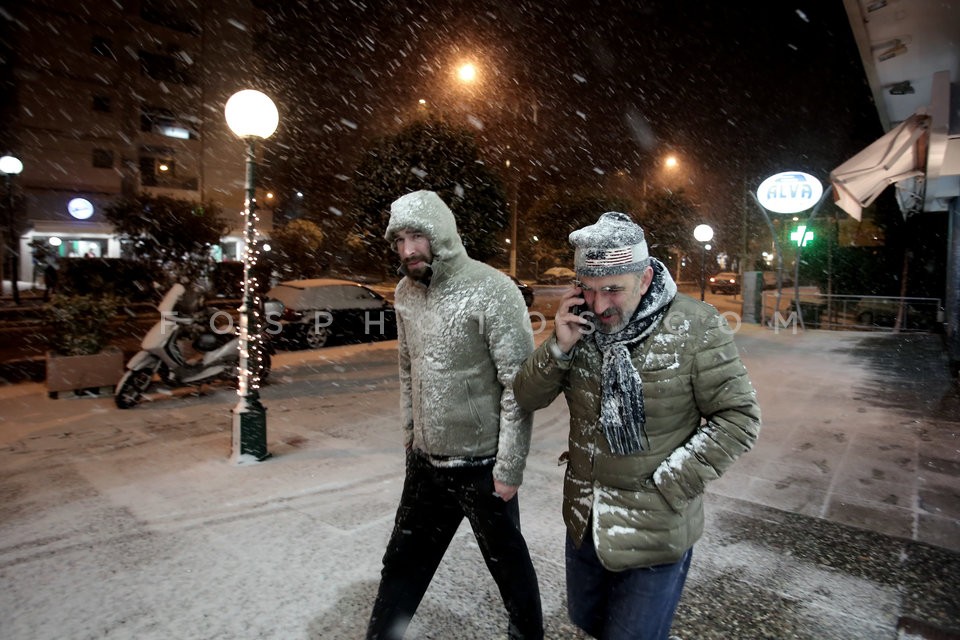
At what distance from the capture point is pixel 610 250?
2.06 meters

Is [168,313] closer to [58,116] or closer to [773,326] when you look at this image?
[773,326]

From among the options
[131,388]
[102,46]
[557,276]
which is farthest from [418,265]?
[102,46]

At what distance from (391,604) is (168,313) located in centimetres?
612

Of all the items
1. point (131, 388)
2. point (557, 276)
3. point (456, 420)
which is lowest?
point (131, 388)

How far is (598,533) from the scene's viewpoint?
6.89ft

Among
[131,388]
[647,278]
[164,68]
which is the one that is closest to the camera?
[647,278]

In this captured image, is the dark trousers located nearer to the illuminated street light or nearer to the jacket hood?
the jacket hood

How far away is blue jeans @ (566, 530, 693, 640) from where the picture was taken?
202cm

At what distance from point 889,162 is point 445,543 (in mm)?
7901

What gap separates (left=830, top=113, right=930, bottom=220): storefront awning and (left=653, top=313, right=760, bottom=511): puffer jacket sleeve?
7420 millimetres

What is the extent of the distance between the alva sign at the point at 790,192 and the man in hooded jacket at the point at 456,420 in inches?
625

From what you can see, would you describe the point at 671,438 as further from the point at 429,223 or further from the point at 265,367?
the point at 265,367

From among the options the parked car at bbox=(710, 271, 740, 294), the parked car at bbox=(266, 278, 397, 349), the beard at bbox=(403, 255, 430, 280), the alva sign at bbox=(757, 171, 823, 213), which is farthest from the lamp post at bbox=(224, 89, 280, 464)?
the parked car at bbox=(710, 271, 740, 294)

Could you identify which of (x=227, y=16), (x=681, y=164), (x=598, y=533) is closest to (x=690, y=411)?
(x=598, y=533)
